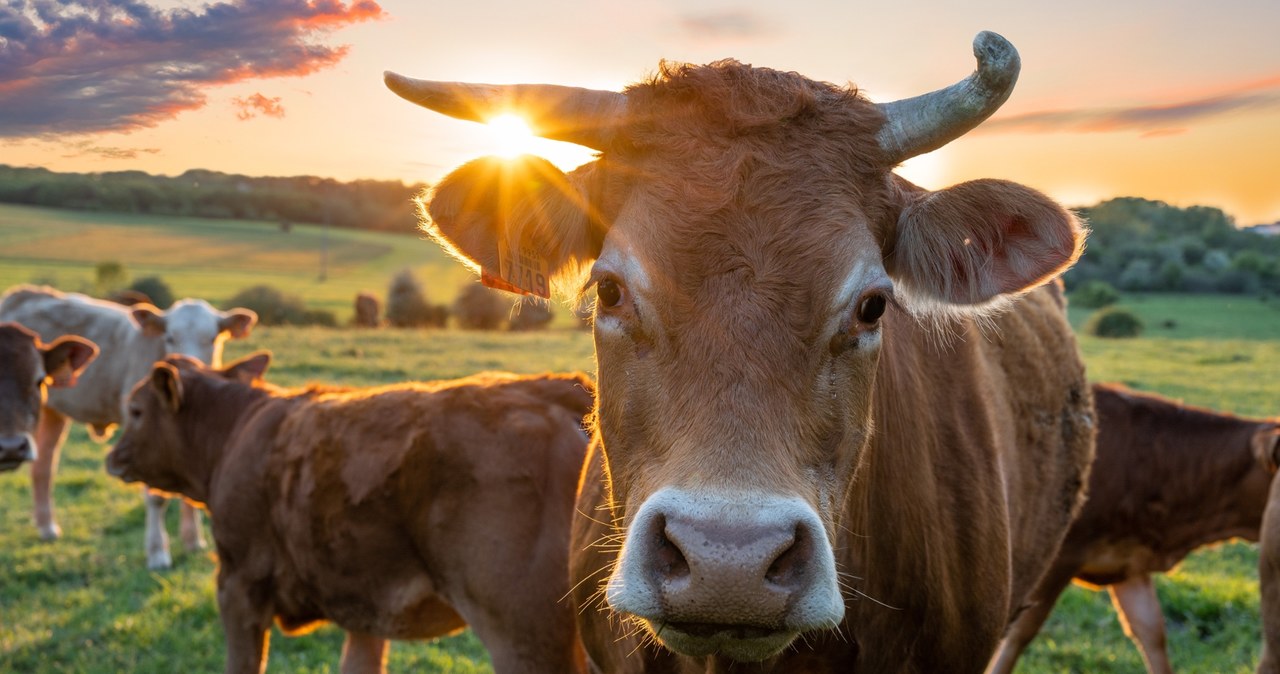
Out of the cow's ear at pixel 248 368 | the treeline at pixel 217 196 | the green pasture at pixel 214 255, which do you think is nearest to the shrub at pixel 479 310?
the green pasture at pixel 214 255

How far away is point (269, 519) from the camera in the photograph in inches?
199

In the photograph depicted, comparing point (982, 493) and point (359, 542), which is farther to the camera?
point (359, 542)

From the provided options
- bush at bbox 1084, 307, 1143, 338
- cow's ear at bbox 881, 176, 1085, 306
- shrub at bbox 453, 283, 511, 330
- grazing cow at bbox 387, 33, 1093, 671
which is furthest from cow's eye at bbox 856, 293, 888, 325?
bush at bbox 1084, 307, 1143, 338

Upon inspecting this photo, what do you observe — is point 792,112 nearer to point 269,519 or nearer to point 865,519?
point 865,519

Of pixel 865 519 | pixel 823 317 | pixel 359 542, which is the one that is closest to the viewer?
pixel 823 317

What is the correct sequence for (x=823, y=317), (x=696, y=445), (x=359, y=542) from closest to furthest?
(x=696, y=445)
(x=823, y=317)
(x=359, y=542)

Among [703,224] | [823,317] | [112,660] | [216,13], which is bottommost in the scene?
[112,660]

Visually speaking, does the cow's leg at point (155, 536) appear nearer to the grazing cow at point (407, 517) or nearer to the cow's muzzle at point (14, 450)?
the cow's muzzle at point (14, 450)

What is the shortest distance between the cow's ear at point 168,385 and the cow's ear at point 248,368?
0.44 metres

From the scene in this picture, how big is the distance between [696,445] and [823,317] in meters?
0.47

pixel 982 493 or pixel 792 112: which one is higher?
pixel 792 112

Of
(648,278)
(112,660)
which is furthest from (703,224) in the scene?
(112,660)

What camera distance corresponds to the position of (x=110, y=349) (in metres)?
10.2

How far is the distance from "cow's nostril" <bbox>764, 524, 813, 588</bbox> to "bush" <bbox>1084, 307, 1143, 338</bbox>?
38.6 meters
